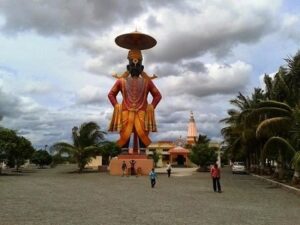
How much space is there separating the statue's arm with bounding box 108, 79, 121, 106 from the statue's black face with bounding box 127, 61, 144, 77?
138cm

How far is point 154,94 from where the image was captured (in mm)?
39469

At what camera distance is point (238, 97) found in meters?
39.7

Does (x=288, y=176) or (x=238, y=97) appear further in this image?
(x=238, y=97)

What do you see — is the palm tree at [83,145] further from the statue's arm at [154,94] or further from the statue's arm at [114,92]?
the statue's arm at [154,94]

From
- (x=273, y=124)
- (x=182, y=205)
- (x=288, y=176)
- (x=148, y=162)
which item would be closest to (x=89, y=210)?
(x=182, y=205)

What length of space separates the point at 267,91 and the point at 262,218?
2150 centimetres

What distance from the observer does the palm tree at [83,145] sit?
43.6 metres

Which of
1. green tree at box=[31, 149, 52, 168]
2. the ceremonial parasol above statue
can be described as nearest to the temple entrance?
green tree at box=[31, 149, 52, 168]

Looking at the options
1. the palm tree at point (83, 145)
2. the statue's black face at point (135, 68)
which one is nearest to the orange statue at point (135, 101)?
the statue's black face at point (135, 68)

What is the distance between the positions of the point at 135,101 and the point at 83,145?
8.60 meters

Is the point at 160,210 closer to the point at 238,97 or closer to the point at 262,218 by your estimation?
the point at 262,218

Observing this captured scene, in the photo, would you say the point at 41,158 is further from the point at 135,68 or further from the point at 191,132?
the point at 135,68

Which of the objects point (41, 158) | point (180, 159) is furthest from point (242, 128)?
point (41, 158)

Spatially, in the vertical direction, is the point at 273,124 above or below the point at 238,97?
below
